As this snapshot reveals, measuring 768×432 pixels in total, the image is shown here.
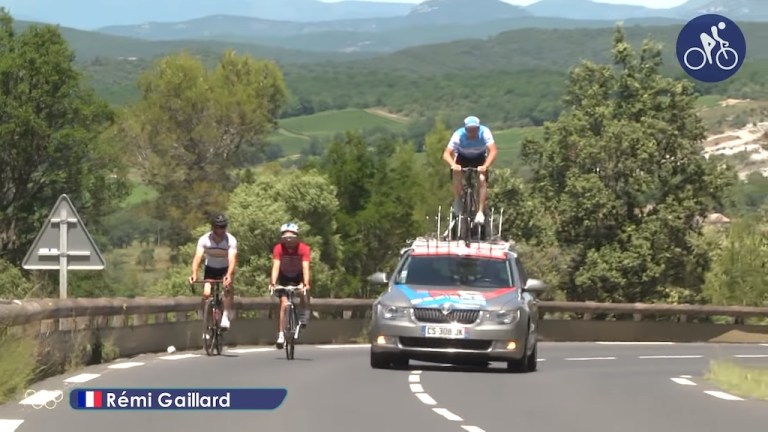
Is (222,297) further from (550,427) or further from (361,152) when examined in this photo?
(361,152)

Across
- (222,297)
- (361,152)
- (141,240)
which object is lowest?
(141,240)

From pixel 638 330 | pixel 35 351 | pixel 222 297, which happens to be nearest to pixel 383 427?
pixel 35 351

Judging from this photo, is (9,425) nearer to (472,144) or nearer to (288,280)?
(288,280)

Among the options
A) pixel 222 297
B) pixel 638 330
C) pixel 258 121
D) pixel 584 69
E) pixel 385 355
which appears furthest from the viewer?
pixel 258 121

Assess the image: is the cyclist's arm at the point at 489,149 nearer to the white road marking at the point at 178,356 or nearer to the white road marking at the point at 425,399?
the white road marking at the point at 178,356

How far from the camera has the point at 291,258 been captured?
2342cm

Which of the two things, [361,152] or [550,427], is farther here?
[361,152]

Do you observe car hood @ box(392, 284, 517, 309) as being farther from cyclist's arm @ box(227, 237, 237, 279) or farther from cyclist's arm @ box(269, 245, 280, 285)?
cyclist's arm @ box(227, 237, 237, 279)

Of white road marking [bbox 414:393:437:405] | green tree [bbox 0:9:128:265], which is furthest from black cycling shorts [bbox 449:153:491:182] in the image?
green tree [bbox 0:9:128:265]

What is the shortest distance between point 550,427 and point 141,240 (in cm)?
16391

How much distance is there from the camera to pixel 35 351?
A: 17.5 metres

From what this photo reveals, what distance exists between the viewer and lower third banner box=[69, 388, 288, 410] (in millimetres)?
14930

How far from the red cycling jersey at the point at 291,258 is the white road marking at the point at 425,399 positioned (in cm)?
659

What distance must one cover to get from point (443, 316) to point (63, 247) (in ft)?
17.1
